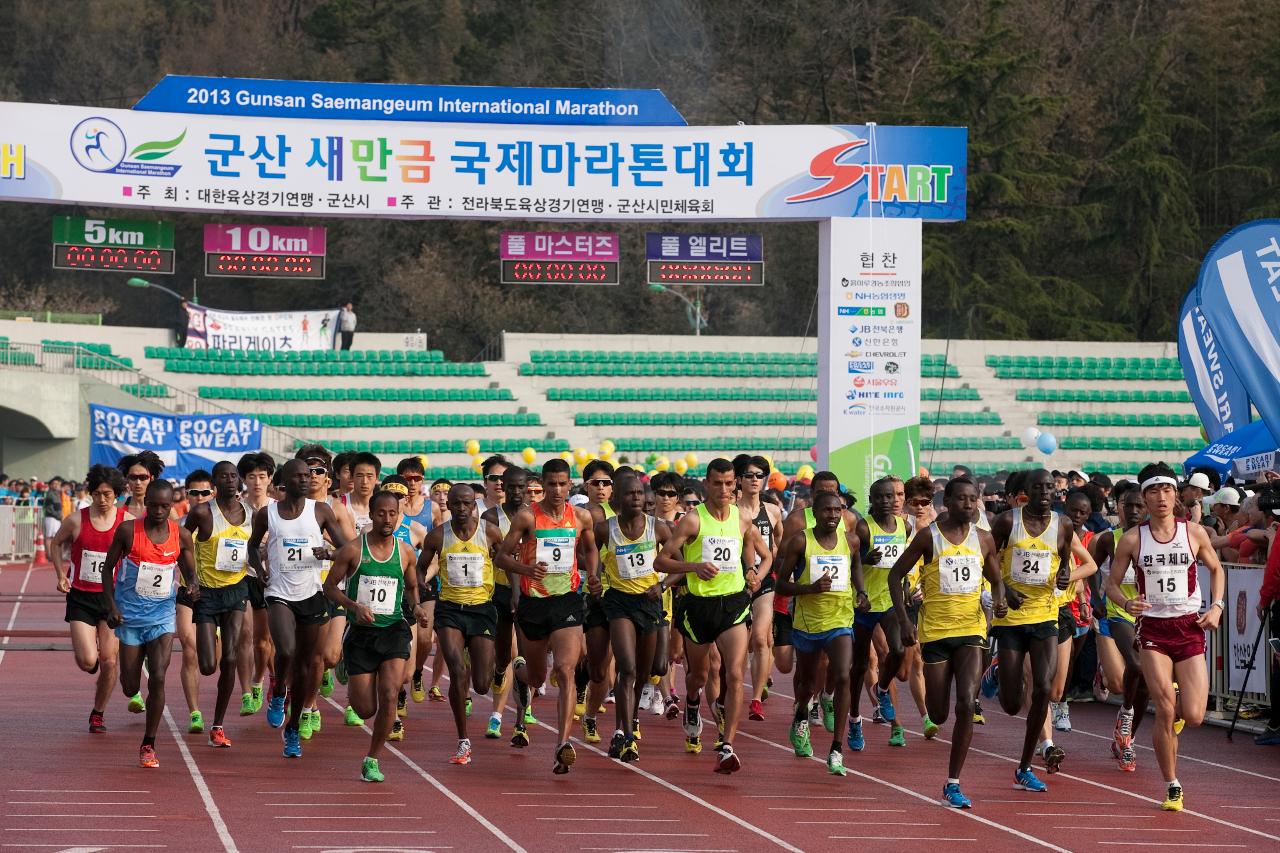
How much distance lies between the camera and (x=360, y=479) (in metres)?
14.2

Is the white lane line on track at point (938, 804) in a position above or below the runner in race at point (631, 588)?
below

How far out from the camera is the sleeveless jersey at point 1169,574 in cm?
1127

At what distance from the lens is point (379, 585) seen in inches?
459

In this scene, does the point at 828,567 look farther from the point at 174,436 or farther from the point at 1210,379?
the point at 174,436

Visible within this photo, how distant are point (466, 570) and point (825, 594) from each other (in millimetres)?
2306

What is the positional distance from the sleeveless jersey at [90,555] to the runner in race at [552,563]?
275 cm

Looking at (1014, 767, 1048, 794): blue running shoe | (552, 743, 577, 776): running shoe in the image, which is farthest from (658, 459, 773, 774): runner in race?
(1014, 767, 1048, 794): blue running shoe

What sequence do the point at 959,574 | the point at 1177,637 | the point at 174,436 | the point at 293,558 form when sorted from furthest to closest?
the point at 174,436 < the point at 293,558 < the point at 959,574 < the point at 1177,637

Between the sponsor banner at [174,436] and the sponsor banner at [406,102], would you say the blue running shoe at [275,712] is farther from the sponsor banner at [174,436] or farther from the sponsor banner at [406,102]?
the sponsor banner at [174,436]

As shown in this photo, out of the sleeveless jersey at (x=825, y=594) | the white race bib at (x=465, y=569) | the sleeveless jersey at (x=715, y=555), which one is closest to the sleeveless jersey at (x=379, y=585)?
the white race bib at (x=465, y=569)

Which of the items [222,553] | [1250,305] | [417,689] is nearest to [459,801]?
[222,553]

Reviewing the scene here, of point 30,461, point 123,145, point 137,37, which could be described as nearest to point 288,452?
point 30,461

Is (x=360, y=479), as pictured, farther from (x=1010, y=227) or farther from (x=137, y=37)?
(x=137, y=37)

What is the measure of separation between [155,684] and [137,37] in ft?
238
